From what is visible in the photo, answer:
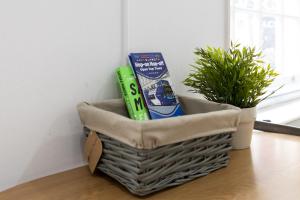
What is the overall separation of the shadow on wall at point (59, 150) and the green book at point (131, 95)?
0.14m

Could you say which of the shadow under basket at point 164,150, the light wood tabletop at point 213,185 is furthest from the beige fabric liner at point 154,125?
the light wood tabletop at point 213,185

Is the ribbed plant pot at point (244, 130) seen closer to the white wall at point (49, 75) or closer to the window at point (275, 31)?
the white wall at point (49, 75)

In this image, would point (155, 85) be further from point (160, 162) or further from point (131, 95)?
point (160, 162)

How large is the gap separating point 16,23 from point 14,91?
0.48 ft

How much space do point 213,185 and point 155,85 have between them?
1.00 ft

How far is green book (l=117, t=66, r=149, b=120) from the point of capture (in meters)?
0.84

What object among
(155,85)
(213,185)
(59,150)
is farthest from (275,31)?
(59,150)

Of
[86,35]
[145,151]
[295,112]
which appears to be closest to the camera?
[145,151]

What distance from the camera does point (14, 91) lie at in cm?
72

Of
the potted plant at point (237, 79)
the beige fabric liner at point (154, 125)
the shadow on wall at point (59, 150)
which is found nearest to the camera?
the beige fabric liner at point (154, 125)

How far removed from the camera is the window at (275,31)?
5.27 ft

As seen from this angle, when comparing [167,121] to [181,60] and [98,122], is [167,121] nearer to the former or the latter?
[98,122]

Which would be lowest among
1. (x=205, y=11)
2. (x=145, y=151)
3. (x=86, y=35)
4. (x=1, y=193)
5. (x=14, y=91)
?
(x=1, y=193)

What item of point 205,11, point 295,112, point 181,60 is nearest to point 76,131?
point 181,60
